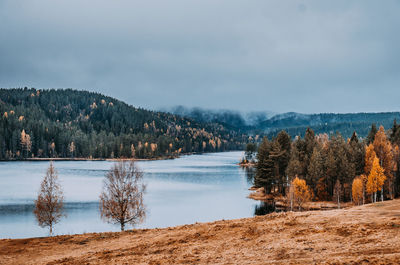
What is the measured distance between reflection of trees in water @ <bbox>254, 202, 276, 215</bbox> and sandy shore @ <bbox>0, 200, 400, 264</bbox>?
32966 millimetres

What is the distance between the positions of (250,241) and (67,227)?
34.2m

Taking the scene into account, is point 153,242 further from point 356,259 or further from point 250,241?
point 356,259

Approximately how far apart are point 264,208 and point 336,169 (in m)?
19.6

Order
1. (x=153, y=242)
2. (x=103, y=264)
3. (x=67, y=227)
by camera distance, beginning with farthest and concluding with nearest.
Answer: (x=67, y=227) → (x=153, y=242) → (x=103, y=264)

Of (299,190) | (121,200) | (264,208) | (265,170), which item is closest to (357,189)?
(299,190)

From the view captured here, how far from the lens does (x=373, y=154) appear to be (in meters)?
62.6

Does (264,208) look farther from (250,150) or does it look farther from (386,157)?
(250,150)

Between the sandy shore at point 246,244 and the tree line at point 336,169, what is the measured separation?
133 feet

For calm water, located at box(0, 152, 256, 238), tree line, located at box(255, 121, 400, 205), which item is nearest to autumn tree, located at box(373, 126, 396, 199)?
tree line, located at box(255, 121, 400, 205)

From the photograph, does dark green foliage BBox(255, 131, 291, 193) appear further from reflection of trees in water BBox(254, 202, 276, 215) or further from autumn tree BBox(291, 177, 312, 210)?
autumn tree BBox(291, 177, 312, 210)

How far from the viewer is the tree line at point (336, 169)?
61500 mm

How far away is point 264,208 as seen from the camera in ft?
201

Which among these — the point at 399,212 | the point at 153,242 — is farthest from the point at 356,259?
the point at 153,242

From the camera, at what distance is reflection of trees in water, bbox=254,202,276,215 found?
189 ft
